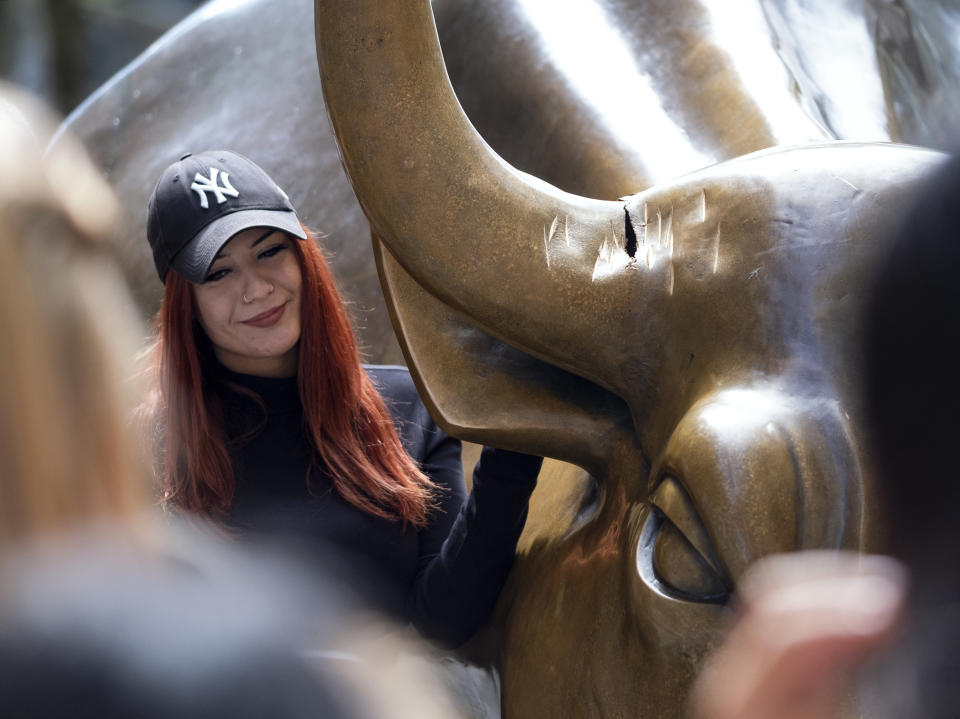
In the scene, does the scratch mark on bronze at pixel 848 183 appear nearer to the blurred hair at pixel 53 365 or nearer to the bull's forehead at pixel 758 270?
the bull's forehead at pixel 758 270

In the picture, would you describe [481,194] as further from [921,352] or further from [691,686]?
[921,352]

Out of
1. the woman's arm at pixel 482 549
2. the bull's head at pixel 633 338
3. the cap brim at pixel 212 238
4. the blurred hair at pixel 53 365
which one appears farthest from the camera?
the cap brim at pixel 212 238

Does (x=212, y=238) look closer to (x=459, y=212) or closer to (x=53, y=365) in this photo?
(x=459, y=212)

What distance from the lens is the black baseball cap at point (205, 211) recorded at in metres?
1.80

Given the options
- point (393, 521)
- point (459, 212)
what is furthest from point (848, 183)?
point (393, 521)

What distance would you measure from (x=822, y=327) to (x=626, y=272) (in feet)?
0.70

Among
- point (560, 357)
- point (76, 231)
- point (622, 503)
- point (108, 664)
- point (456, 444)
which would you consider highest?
point (76, 231)

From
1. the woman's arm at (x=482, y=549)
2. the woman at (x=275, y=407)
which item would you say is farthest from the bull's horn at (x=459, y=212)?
the woman at (x=275, y=407)

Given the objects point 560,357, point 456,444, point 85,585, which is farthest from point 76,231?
point 456,444

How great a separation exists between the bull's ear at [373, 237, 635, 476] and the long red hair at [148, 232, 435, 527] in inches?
18.9

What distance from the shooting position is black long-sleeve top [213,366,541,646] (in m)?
1.57

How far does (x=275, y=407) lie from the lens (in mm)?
1930

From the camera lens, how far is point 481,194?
1.26 m

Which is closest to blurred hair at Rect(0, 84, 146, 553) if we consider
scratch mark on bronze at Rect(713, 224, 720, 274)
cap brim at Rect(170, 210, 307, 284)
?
scratch mark on bronze at Rect(713, 224, 720, 274)
